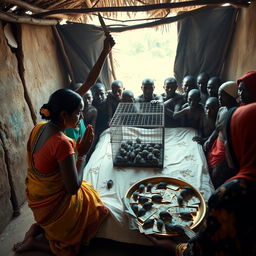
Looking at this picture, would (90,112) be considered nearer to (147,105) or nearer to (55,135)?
(147,105)

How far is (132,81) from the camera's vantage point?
6.77m

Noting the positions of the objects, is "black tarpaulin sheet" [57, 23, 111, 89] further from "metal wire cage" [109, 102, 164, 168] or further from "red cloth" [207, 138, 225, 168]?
"red cloth" [207, 138, 225, 168]

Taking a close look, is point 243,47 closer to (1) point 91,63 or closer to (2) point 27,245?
(1) point 91,63

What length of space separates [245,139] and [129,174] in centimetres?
166

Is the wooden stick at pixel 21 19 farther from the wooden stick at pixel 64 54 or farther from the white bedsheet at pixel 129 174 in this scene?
the white bedsheet at pixel 129 174

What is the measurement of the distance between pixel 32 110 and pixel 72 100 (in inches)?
67.7

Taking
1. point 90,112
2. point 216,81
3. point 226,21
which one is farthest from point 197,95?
point 90,112

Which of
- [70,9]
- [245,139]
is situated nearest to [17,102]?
[70,9]

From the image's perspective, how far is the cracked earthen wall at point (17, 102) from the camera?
2.55 meters

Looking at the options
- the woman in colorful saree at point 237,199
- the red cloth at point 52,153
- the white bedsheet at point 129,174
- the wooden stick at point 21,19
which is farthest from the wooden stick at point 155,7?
the woman in colorful saree at point 237,199

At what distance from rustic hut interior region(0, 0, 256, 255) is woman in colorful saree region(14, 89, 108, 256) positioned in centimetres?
21

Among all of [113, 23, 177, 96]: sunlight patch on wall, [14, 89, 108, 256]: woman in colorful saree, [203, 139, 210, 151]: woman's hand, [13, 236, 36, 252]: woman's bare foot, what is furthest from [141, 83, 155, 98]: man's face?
[13, 236, 36, 252]: woman's bare foot

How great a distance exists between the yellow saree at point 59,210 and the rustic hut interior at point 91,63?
172 millimetres

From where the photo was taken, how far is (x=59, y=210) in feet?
5.88
